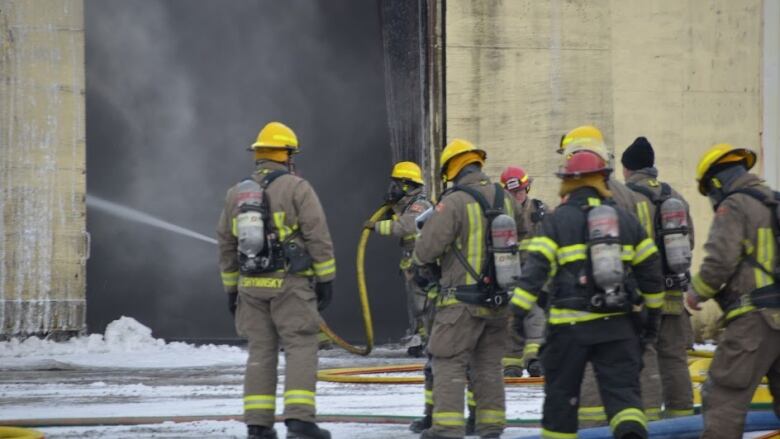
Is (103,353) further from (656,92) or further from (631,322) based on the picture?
(631,322)

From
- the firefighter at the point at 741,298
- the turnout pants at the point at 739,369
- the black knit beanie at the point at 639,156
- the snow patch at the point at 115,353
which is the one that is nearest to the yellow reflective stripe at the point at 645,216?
the black knit beanie at the point at 639,156

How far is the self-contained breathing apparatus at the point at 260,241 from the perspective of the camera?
7250 mm

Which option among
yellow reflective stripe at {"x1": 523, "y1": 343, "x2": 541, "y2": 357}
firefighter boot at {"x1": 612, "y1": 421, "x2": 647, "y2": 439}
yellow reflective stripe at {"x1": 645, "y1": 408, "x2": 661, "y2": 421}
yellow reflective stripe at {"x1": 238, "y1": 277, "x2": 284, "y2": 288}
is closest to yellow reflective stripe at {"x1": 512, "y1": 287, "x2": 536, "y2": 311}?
firefighter boot at {"x1": 612, "y1": 421, "x2": 647, "y2": 439}

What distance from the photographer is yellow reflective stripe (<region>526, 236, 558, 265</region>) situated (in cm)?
601

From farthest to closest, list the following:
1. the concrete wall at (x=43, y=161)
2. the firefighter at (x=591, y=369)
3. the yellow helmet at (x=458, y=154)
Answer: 1. the concrete wall at (x=43, y=161)
2. the yellow helmet at (x=458, y=154)
3. the firefighter at (x=591, y=369)

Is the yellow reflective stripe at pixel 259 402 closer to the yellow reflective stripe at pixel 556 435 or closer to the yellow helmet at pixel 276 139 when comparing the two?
the yellow helmet at pixel 276 139

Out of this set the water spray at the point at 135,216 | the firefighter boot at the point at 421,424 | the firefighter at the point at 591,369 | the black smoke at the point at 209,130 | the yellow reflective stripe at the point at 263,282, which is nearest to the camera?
the firefighter at the point at 591,369

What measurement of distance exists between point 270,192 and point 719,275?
8.82 feet

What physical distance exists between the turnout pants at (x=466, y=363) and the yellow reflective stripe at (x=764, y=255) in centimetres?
158

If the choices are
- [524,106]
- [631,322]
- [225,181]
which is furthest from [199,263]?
[631,322]

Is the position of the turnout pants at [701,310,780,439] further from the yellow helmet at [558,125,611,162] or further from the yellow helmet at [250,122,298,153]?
the yellow helmet at [250,122,298,153]

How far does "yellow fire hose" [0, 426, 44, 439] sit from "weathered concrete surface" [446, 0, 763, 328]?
8639 mm

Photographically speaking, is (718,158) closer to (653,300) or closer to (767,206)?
(767,206)

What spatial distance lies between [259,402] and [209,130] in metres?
12.0
